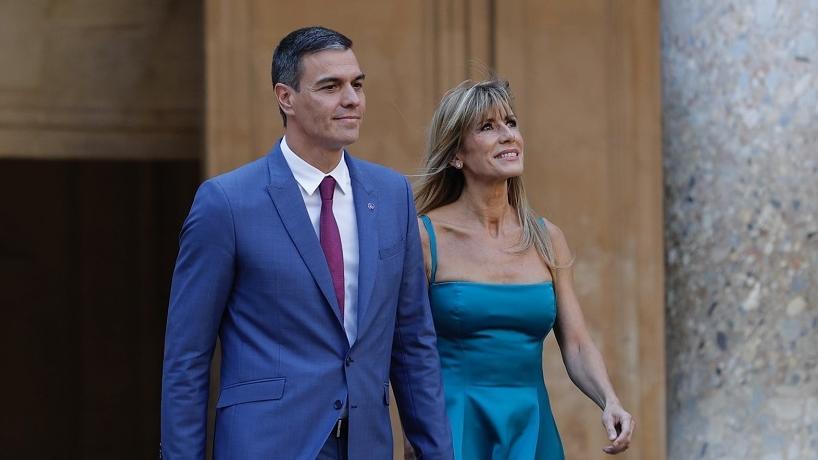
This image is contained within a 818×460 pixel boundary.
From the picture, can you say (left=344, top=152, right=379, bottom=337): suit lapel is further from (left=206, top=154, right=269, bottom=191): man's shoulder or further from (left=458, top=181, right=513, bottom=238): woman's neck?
(left=458, top=181, right=513, bottom=238): woman's neck

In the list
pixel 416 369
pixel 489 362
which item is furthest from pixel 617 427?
pixel 416 369

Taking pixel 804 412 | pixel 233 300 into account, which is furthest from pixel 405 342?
pixel 804 412

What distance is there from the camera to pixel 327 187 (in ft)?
12.9

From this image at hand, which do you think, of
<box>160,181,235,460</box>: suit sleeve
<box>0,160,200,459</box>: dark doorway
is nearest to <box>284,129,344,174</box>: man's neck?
<box>160,181,235,460</box>: suit sleeve

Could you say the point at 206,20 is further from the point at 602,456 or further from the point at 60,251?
the point at 60,251

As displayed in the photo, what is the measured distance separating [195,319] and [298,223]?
31 cm

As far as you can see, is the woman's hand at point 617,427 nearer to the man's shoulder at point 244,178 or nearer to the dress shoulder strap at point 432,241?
the dress shoulder strap at point 432,241

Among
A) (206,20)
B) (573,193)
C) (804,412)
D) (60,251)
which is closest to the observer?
(804,412)

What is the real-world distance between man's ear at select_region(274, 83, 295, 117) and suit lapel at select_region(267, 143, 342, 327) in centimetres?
11

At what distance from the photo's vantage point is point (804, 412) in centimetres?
577

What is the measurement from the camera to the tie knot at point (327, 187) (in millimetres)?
3928

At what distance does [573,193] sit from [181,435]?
11.2ft

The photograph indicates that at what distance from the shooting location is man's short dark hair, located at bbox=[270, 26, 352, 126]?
392cm

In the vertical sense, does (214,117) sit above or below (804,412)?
above
